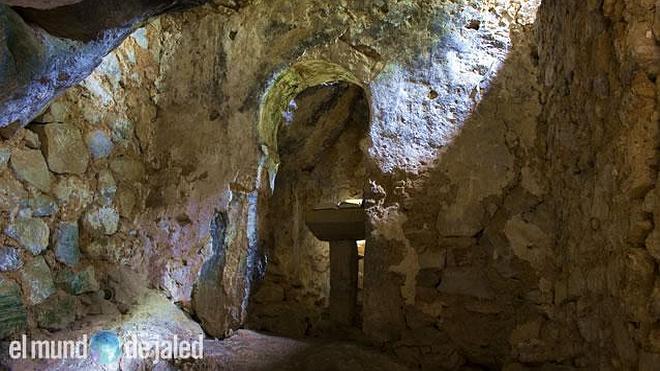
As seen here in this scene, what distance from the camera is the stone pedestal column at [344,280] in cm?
341

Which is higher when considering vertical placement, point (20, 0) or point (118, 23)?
point (118, 23)

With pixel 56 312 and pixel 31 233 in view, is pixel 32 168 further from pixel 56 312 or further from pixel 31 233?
pixel 56 312

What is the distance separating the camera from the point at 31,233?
2523 mm

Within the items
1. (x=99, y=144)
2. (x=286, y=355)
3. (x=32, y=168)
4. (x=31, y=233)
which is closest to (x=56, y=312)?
(x=31, y=233)

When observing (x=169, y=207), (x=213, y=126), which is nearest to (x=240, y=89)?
(x=213, y=126)

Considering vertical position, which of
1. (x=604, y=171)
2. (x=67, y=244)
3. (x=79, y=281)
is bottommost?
(x=79, y=281)

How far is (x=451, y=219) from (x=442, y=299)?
451 mm

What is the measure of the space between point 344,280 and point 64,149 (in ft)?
6.53

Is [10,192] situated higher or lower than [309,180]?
lower

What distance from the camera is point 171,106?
3.43 metres

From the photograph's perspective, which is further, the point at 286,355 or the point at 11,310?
the point at 286,355

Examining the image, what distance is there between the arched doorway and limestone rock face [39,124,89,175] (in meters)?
2.13

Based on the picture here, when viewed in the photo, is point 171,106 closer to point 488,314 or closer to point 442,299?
point 442,299

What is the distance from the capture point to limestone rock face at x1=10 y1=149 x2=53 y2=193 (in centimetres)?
249
